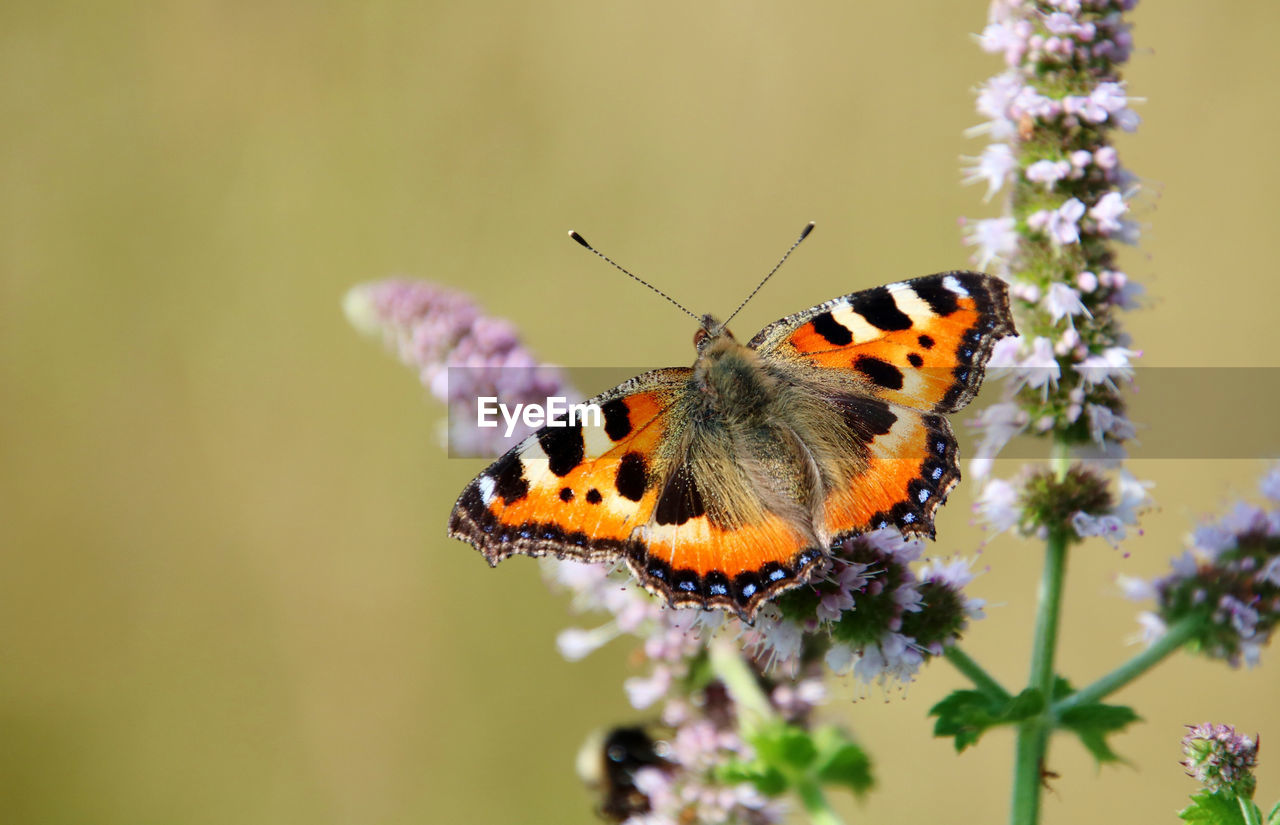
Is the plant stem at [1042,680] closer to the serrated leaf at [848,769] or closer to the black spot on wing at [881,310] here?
the serrated leaf at [848,769]

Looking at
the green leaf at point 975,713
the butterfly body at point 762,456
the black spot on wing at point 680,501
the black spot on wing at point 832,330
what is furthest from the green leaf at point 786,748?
the black spot on wing at point 832,330

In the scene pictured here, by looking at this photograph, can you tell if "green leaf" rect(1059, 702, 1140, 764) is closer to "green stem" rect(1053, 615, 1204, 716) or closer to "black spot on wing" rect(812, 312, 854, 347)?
"green stem" rect(1053, 615, 1204, 716)

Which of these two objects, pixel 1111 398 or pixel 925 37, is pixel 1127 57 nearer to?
pixel 1111 398

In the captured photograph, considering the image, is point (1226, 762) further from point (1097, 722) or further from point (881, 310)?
point (881, 310)

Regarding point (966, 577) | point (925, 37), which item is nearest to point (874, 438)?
point (966, 577)

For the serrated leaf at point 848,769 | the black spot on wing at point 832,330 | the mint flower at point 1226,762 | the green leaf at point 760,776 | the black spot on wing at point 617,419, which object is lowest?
the green leaf at point 760,776

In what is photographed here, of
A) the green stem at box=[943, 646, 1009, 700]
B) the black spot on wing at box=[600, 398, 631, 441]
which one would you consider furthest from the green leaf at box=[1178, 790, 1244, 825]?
the black spot on wing at box=[600, 398, 631, 441]

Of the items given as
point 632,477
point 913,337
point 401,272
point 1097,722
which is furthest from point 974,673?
point 401,272
